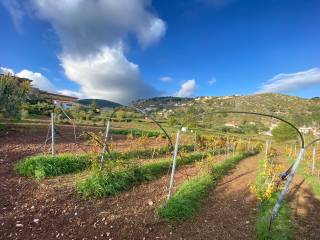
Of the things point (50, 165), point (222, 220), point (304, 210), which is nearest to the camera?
point (222, 220)

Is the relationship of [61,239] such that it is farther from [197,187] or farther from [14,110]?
[14,110]

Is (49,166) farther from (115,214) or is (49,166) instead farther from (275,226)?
(275,226)

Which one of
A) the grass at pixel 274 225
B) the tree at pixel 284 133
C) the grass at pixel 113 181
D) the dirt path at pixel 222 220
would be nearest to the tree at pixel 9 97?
the grass at pixel 113 181

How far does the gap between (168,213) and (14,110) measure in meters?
11.5

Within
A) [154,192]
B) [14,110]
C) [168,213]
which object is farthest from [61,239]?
[14,110]

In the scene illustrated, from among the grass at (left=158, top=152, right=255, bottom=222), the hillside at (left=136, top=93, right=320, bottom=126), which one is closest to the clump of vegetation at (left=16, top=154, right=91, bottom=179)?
the grass at (left=158, top=152, right=255, bottom=222)

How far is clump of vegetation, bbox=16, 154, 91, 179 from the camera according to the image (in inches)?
281

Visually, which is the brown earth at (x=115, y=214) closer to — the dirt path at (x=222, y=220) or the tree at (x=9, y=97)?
the dirt path at (x=222, y=220)

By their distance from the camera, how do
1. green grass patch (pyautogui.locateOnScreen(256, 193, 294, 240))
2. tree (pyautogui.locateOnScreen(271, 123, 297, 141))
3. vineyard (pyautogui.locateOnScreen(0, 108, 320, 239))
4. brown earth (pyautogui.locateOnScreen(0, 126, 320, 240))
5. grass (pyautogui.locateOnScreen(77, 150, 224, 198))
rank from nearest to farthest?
1. brown earth (pyautogui.locateOnScreen(0, 126, 320, 240))
2. vineyard (pyautogui.locateOnScreen(0, 108, 320, 239))
3. green grass patch (pyautogui.locateOnScreen(256, 193, 294, 240))
4. grass (pyautogui.locateOnScreen(77, 150, 224, 198))
5. tree (pyautogui.locateOnScreen(271, 123, 297, 141))

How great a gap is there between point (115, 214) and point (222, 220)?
89.3 inches

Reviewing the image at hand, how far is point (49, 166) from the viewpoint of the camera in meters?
7.38

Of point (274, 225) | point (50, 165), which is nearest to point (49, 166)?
point (50, 165)

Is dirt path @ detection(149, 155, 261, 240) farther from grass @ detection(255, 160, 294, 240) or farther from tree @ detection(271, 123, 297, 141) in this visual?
tree @ detection(271, 123, 297, 141)

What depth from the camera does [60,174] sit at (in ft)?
24.6
